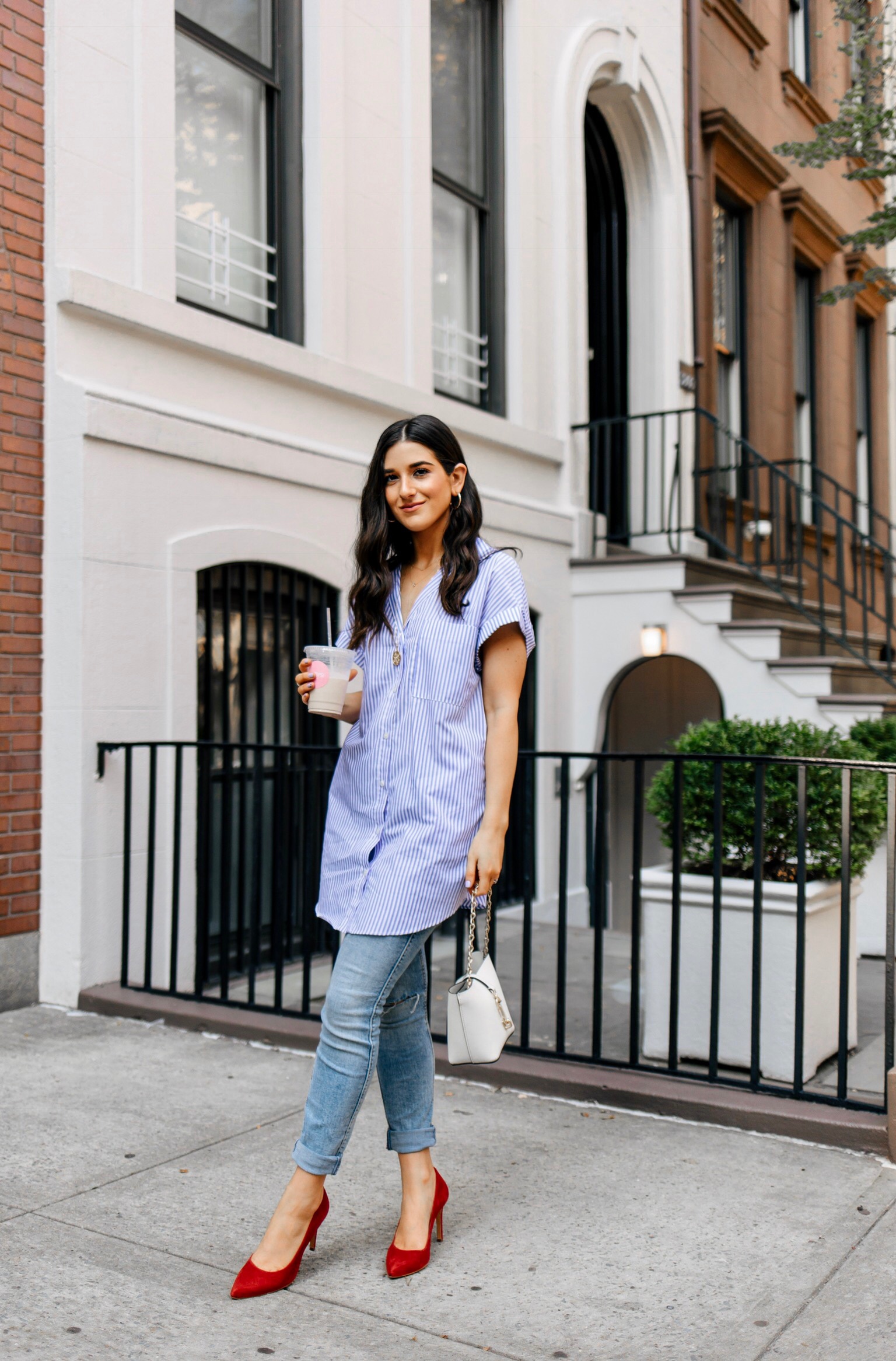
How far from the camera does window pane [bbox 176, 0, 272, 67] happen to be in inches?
239

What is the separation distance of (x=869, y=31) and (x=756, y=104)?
5114mm

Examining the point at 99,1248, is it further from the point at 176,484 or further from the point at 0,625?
the point at 176,484

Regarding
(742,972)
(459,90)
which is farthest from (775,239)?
(742,972)

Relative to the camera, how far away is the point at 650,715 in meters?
10.3

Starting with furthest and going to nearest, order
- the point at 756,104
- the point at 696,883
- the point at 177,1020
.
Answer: the point at 756,104
the point at 177,1020
the point at 696,883

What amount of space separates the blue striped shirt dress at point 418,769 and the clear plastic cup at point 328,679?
10cm

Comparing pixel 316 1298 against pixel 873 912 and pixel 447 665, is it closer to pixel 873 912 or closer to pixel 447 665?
pixel 447 665

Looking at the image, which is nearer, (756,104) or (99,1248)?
(99,1248)

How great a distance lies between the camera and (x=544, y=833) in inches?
332

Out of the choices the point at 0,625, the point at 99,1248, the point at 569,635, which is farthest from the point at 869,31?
the point at 99,1248

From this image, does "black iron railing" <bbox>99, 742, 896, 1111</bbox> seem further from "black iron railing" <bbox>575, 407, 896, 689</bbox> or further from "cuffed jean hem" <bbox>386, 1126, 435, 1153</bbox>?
"black iron railing" <bbox>575, 407, 896, 689</bbox>

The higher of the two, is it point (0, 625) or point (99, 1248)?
point (0, 625)

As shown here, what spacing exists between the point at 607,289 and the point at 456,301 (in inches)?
99.1

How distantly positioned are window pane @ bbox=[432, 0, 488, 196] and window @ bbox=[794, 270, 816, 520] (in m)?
6.46
